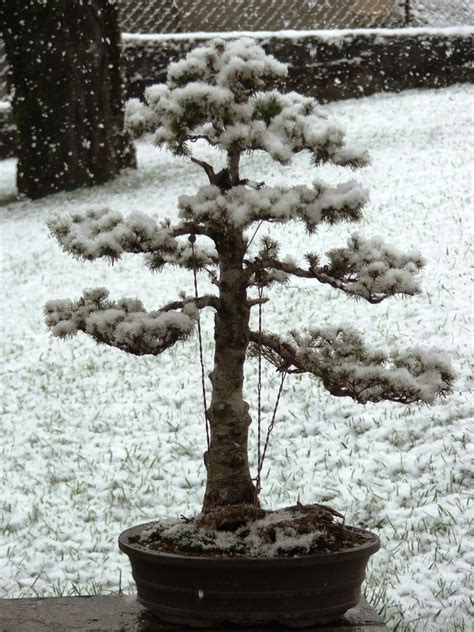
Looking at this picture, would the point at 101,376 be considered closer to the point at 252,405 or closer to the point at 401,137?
the point at 252,405

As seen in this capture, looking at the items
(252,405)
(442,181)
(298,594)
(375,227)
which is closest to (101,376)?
(252,405)

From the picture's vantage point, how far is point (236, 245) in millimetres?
2994

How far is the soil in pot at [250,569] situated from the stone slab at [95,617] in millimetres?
81

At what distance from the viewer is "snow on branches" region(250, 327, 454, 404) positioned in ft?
9.47

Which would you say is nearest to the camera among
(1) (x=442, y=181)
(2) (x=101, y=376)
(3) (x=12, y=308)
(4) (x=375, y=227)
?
(2) (x=101, y=376)

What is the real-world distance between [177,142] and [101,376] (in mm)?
3777

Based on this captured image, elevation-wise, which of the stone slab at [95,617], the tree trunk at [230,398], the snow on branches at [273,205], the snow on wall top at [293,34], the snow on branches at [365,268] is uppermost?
the snow on wall top at [293,34]

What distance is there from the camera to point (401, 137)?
40.8 feet

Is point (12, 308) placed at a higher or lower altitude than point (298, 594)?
lower

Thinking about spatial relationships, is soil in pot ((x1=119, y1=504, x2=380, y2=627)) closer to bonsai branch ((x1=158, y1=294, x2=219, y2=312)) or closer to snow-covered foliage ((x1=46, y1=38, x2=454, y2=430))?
snow-covered foliage ((x1=46, y1=38, x2=454, y2=430))

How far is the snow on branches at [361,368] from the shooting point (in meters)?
2.89

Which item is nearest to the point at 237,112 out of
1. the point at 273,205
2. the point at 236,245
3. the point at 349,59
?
the point at 273,205

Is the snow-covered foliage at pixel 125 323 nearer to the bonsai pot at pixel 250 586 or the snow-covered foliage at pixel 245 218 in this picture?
the snow-covered foliage at pixel 245 218

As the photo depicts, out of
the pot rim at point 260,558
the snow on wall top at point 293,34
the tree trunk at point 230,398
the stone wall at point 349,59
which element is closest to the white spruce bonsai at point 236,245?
the tree trunk at point 230,398
